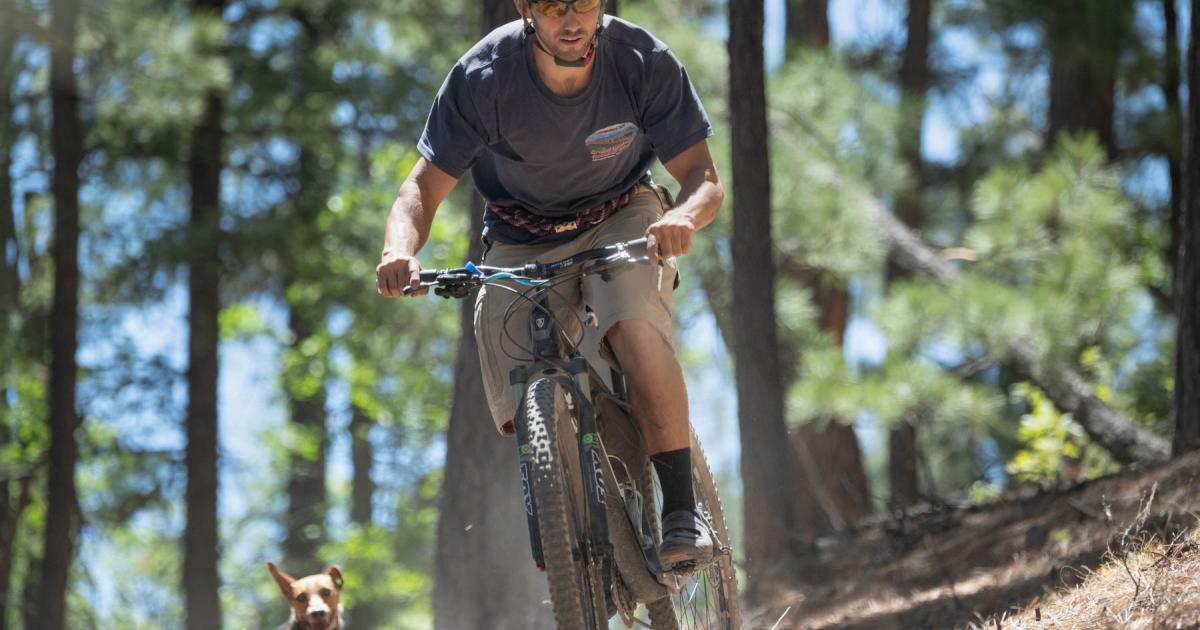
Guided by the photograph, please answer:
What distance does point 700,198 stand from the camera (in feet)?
12.7

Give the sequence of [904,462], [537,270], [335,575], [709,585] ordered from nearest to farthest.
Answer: [537,270]
[709,585]
[335,575]
[904,462]

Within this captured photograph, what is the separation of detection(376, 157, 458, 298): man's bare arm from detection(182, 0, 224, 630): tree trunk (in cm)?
1138

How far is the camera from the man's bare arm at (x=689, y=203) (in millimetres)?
3564

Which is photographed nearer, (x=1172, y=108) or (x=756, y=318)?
(x=756, y=318)

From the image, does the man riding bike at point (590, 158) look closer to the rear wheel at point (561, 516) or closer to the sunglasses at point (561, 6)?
the sunglasses at point (561, 6)

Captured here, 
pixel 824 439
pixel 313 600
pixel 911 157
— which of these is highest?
pixel 911 157

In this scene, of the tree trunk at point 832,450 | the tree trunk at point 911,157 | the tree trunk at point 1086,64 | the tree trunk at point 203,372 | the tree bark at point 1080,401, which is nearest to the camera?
the tree bark at point 1080,401

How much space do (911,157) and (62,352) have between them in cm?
910

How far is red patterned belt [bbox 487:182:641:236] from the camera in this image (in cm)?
420

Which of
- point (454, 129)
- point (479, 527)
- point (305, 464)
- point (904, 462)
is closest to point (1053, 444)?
point (479, 527)

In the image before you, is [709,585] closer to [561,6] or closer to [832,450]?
[561,6]

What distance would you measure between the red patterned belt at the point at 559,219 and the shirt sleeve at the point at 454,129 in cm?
25

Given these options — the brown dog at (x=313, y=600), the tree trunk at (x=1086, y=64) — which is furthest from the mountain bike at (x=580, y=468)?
the tree trunk at (x=1086, y=64)

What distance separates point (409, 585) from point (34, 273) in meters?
6.37
